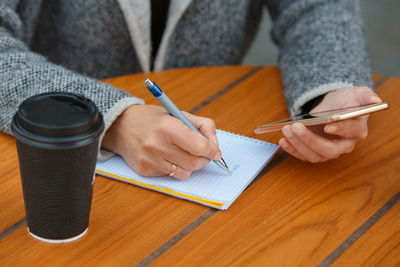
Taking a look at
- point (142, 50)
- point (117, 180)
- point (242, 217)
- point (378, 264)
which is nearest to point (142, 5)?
point (142, 50)

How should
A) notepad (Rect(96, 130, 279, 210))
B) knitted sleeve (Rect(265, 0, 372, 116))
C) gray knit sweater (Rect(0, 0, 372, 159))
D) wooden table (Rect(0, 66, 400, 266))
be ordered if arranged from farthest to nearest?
knitted sleeve (Rect(265, 0, 372, 116)), gray knit sweater (Rect(0, 0, 372, 159)), notepad (Rect(96, 130, 279, 210)), wooden table (Rect(0, 66, 400, 266))

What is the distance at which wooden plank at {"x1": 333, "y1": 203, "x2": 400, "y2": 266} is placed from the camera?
64cm

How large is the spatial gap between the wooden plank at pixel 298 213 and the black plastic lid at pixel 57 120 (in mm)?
191

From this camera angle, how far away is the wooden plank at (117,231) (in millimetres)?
623

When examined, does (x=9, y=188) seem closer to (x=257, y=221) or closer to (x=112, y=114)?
(x=112, y=114)

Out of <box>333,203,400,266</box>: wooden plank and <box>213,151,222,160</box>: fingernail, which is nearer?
<box>333,203,400,266</box>: wooden plank

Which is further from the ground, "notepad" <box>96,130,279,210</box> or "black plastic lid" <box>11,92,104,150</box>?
"black plastic lid" <box>11,92,104,150</box>

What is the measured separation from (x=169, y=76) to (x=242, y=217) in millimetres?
482

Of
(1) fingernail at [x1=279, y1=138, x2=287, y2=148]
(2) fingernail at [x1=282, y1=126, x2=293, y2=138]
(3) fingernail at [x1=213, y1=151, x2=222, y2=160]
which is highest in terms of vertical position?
(2) fingernail at [x1=282, y1=126, x2=293, y2=138]

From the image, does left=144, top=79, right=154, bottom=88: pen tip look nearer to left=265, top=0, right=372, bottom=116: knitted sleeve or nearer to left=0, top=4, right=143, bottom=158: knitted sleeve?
left=0, top=4, right=143, bottom=158: knitted sleeve

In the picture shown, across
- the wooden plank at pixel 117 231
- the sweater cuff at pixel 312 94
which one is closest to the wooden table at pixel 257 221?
the wooden plank at pixel 117 231

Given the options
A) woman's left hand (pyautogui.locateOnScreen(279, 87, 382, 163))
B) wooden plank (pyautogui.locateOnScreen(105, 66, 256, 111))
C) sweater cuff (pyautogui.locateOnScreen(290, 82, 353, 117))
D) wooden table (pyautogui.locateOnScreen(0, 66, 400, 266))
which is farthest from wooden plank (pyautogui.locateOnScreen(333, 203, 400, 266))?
wooden plank (pyautogui.locateOnScreen(105, 66, 256, 111))

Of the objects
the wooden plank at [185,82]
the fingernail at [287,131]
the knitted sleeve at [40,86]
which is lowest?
the wooden plank at [185,82]

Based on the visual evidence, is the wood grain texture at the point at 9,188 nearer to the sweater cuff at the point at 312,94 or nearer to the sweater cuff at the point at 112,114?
the sweater cuff at the point at 112,114
